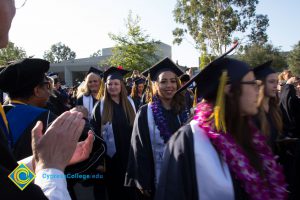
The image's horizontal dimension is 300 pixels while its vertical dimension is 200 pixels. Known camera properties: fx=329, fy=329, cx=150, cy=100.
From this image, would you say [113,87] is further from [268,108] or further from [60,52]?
[60,52]

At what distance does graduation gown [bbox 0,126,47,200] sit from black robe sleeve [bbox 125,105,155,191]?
108 inches

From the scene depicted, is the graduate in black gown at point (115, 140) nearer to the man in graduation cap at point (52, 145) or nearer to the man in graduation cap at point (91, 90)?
the man in graduation cap at point (91, 90)

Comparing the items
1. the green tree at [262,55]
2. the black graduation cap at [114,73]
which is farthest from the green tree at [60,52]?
the black graduation cap at [114,73]

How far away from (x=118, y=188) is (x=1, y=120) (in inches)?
127

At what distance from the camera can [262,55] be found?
43875 millimetres

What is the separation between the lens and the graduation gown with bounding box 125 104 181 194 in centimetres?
377

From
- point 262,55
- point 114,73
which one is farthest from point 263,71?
point 262,55

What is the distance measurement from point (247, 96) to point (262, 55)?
4430 cm

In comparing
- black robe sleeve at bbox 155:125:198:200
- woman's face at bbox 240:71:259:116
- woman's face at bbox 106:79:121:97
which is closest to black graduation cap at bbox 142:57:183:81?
woman's face at bbox 106:79:121:97

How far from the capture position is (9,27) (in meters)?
1.29

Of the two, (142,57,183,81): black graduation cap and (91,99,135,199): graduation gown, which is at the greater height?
(142,57,183,81): black graduation cap

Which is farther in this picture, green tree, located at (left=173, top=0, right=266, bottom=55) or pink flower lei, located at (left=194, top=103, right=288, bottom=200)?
green tree, located at (left=173, top=0, right=266, bottom=55)

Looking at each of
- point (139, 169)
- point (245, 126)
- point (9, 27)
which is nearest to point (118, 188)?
point (139, 169)

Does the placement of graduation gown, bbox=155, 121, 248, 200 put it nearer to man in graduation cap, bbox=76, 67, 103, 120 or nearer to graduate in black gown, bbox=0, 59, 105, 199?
graduate in black gown, bbox=0, 59, 105, 199
